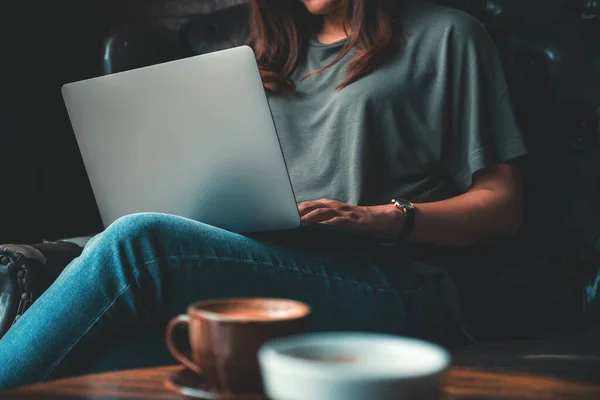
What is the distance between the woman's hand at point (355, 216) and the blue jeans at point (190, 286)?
3 cm

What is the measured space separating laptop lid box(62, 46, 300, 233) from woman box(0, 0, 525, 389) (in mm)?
57

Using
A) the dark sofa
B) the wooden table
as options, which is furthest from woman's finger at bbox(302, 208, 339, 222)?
the wooden table

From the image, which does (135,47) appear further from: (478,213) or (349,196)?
(478,213)

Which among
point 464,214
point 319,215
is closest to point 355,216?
point 319,215

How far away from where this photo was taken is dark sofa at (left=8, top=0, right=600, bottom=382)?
3.63 ft

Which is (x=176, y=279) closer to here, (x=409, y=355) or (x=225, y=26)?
(x=409, y=355)

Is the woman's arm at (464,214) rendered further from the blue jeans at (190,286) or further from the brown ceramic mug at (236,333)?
the brown ceramic mug at (236,333)

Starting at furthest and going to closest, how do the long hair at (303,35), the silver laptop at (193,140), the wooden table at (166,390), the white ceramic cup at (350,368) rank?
the long hair at (303,35)
the silver laptop at (193,140)
the wooden table at (166,390)
the white ceramic cup at (350,368)

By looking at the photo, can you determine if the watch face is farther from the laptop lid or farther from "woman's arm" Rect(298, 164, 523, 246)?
the laptop lid

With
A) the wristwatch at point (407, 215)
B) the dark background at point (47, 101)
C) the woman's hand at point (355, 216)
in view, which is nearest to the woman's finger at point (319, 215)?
the woman's hand at point (355, 216)

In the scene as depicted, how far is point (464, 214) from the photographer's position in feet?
3.72

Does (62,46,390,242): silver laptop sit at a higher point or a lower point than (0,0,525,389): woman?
higher

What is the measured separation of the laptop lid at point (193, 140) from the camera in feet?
2.85

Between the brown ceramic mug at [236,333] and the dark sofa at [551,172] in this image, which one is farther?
the dark sofa at [551,172]
